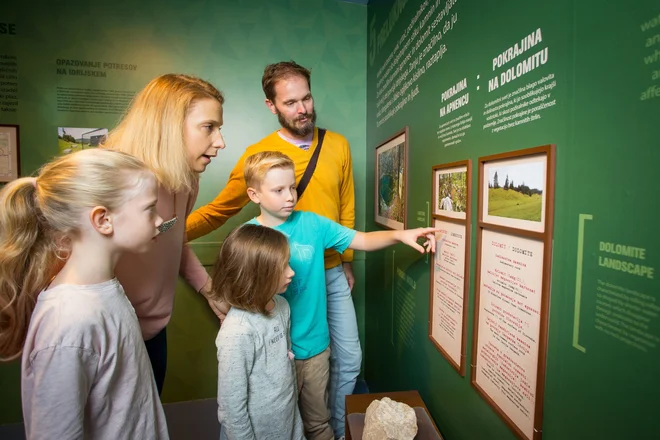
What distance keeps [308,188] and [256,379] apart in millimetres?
1155

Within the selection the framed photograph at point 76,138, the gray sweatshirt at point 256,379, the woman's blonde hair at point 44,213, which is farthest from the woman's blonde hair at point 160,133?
the framed photograph at point 76,138

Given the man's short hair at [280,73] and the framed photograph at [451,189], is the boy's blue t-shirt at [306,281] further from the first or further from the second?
the man's short hair at [280,73]

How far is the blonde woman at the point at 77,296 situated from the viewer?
3.01 feet

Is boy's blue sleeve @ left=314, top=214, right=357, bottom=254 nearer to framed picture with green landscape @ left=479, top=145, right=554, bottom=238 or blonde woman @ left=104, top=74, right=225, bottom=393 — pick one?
blonde woman @ left=104, top=74, right=225, bottom=393

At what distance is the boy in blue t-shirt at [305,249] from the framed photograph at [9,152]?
6.60 feet

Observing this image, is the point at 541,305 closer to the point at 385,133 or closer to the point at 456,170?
the point at 456,170

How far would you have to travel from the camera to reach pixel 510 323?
1.10 meters

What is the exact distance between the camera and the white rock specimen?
4.59ft

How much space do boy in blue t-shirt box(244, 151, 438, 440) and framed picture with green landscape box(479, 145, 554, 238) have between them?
20.5 inches

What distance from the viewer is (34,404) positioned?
0.91 meters

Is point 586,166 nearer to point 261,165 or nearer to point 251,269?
point 251,269

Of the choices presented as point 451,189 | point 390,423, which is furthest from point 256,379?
point 451,189

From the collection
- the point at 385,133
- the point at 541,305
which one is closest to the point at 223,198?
the point at 385,133

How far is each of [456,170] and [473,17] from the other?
0.54 meters
